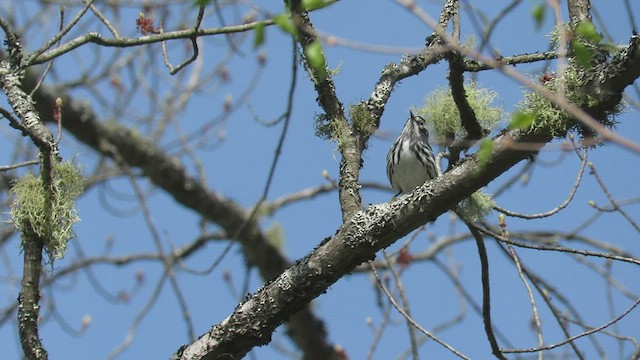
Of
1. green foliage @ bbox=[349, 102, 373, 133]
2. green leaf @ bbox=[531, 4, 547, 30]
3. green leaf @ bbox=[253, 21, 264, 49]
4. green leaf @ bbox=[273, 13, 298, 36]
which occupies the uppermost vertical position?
green foliage @ bbox=[349, 102, 373, 133]

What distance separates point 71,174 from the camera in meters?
3.84

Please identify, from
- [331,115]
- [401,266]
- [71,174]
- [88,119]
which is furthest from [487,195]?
[88,119]

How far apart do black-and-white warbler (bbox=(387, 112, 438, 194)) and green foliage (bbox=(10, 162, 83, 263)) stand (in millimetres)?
2404

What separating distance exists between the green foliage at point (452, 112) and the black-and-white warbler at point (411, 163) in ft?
4.19

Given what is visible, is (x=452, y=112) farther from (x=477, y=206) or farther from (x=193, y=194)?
(x=193, y=194)

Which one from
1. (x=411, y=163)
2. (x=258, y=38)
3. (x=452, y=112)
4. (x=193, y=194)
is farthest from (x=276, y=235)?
(x=258, y=38)

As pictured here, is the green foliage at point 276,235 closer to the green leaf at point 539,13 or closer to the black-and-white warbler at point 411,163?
the black-and-white warbler at point 411,163

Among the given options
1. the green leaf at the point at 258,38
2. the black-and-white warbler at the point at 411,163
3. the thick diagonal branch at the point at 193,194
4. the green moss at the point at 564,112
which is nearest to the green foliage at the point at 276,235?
the thick diagonal branch at the point at 193,194

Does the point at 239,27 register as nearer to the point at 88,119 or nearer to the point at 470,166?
the point at 470,166

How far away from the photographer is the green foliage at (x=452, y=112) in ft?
13.7

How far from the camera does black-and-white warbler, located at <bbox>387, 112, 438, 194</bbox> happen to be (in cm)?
564

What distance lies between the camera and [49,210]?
3713 millimetres

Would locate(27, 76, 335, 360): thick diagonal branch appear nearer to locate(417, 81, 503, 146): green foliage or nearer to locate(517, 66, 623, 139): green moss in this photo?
locate(417, 81, 503, 146): green foliage

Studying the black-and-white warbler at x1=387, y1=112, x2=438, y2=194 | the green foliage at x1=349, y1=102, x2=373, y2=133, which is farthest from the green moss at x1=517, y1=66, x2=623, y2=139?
the black-and-white warbler at x1=387, y1=112, x2=438, y2=194
